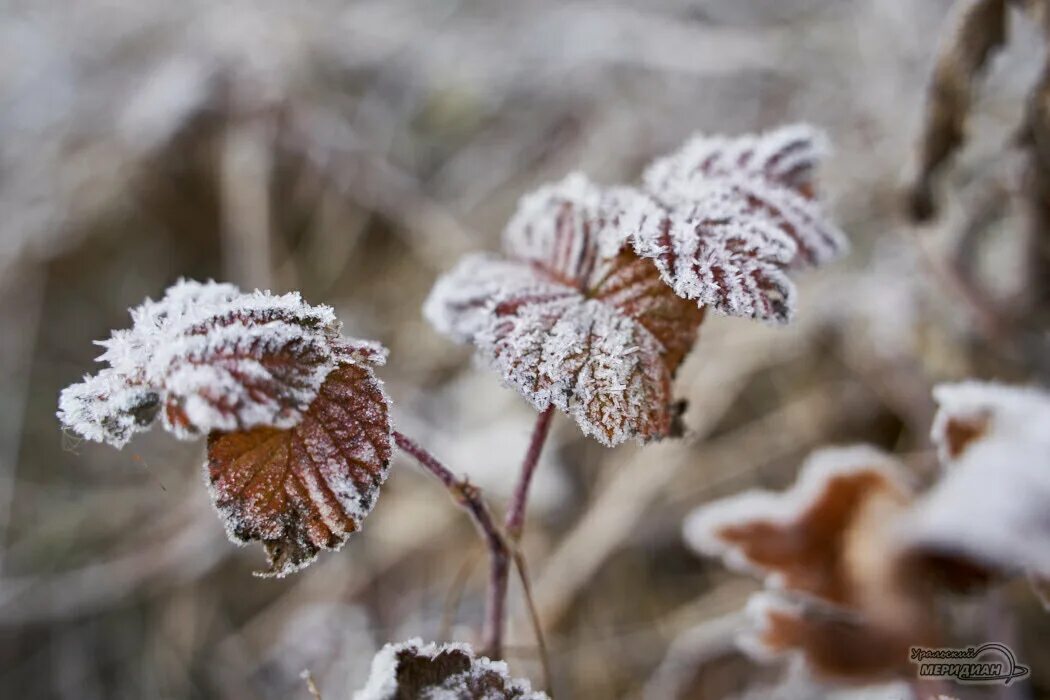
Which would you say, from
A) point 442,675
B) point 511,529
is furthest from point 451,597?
point 442,675

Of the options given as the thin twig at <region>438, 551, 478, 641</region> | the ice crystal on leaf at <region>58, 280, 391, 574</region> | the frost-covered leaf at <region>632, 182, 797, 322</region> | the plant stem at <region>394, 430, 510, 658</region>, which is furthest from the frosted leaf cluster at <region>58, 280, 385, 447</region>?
the thin twig at <region>438, 551, 478, 641</region>

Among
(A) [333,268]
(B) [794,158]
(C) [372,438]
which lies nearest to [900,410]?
(B) [794,158]

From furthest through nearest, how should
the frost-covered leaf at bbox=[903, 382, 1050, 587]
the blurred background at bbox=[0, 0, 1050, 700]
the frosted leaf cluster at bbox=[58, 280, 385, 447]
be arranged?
the blurred background at bbox=[0, 0, 1050, 700], the frost-covered leaf at bbox=[903, 382, 1050, 587], the frosted leaf cluster at bbox=[58, 280, 385, 447]

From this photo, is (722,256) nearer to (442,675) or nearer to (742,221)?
(742,221)

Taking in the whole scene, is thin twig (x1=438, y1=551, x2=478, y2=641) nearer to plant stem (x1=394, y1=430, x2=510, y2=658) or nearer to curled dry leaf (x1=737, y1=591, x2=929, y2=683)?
plant stem (x1=394, y1=430, x2=510, y2=658)

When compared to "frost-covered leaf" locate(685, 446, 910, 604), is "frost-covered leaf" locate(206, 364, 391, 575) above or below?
below

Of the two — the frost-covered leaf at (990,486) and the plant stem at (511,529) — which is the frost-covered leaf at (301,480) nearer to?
the plant stem at (511,529)
